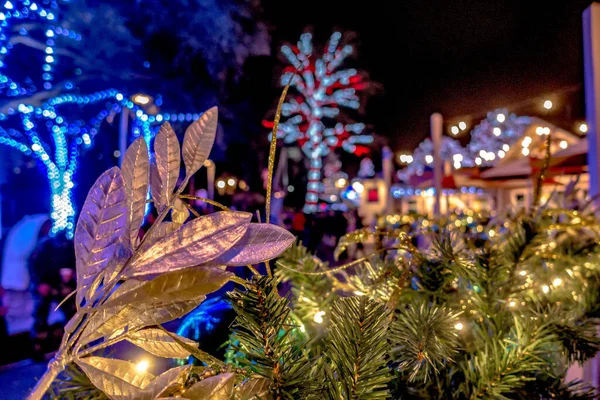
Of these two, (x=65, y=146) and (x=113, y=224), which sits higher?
(x=65, y=146)

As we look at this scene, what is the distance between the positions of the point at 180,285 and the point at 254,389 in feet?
0.50

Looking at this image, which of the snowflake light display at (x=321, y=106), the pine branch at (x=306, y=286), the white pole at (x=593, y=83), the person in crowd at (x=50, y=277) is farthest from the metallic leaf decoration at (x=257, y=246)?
the snowflake light display at (x=321, y=106)

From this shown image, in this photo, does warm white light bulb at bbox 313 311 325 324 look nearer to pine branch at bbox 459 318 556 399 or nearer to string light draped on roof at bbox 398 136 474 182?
pine branch at bbox 459 318 556 399

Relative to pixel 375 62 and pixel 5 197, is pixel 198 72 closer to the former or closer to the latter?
pixel 5 197

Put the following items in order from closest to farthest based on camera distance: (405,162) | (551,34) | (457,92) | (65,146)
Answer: (551,34)
(65,146)
(457,92)
(405,162)

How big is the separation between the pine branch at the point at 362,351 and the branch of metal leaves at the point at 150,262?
3.5 inches

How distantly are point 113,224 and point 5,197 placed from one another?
9813 mm

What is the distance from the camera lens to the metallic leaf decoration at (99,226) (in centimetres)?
37

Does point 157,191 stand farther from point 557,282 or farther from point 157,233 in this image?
point 557,282

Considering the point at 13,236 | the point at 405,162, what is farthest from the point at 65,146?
the point at 405,162

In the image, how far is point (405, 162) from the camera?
879 inches

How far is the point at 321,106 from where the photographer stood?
48.6ft

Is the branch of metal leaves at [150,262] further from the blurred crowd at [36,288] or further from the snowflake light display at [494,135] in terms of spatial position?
the snowflake light display at [494,135]

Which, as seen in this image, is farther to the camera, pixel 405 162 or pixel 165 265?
pixel 405 162
